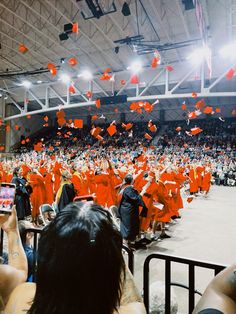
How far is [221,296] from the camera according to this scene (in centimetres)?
82

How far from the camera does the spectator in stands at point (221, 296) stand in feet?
2.50

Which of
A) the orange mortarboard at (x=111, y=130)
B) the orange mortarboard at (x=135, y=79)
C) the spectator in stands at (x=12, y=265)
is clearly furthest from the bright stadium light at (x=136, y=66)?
the spectator in stands at (x=12, y=265)

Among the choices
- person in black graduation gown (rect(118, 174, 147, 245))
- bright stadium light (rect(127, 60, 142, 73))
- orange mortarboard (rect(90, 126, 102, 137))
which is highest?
bright stadium light (rect(127, 60, 142, 73))

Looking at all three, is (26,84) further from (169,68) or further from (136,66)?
(169,68)

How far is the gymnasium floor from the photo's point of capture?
3.78 meters

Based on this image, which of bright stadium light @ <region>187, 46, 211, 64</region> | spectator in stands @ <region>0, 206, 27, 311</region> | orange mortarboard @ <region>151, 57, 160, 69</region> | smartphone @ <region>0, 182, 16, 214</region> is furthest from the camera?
orange mortarboard @ <region>151, 57, 160, 69</region>

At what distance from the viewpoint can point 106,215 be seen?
833 millimetres

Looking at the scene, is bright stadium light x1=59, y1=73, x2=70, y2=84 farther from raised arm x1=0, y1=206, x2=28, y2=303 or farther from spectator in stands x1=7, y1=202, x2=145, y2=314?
spectator in stands x1=7, y1=202, x2=145, y2=314

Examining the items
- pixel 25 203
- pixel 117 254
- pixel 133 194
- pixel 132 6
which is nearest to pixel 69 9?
pixel 132 6

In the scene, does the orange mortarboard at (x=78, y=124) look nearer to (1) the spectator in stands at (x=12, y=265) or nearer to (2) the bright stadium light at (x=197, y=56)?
(2) the bright stadium light at (x=197, y=56)

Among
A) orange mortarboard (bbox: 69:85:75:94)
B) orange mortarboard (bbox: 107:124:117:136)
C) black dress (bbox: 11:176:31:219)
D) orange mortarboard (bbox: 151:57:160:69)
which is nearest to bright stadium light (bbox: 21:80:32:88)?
orange mortarboard (bbox: 69:85:75:94)

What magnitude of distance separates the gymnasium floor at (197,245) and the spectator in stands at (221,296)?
207 cm

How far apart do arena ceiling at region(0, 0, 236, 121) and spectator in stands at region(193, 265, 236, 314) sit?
8.67 metres

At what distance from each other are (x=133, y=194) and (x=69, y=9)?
10889mm
